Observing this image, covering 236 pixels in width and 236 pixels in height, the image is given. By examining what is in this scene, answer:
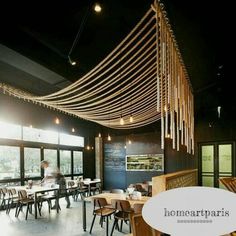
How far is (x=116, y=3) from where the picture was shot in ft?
13.9

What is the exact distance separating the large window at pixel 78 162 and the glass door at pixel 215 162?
5518 millimetres

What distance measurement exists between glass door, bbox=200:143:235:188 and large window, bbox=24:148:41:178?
21.3 ft

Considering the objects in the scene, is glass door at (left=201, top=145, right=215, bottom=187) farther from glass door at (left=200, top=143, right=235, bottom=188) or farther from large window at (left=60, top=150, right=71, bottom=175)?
large window at (left=60, top=150, right=71, bottom=175)

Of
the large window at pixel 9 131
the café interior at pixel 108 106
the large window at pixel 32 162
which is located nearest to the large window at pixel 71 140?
the café interior at pixel 108 106

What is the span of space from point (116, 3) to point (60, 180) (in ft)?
20.5

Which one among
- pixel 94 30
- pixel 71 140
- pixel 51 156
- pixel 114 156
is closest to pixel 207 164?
pixel 114 156

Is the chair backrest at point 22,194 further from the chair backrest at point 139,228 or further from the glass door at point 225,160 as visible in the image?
the glass door at point 225,160

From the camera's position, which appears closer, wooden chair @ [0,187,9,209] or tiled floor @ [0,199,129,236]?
Result: tiled floor @ [0,199,129,236]

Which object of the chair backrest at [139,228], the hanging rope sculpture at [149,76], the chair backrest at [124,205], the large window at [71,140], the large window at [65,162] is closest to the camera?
the chair backrest at [139,228]

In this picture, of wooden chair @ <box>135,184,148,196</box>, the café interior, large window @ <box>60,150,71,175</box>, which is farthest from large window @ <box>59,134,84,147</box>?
wooden chair @ <box>135,184,148,196</box>

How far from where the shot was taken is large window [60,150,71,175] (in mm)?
11820

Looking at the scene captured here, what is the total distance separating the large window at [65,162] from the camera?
11820 mm

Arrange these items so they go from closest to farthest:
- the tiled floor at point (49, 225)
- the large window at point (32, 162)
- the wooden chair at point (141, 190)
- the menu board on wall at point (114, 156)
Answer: the tiled floor at point (49, 225)
the wooden chair at point (141, 190)
the large window at point (32, 162)
the menu board on wall at point (114, 156)

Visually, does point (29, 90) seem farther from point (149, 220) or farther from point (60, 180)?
point (149, 220)
